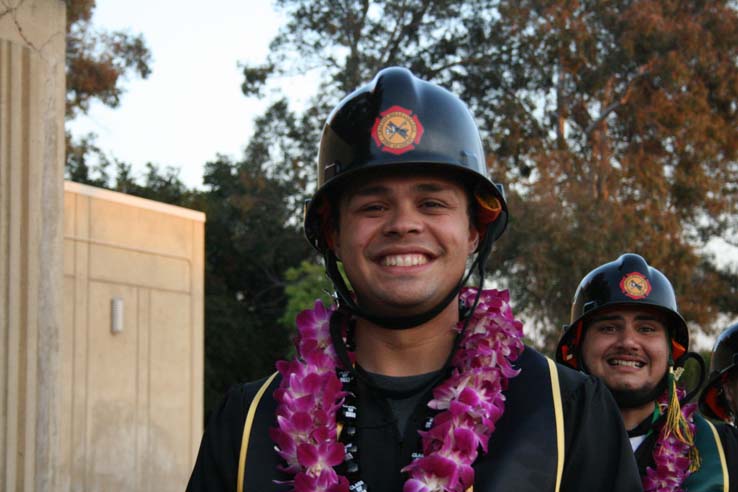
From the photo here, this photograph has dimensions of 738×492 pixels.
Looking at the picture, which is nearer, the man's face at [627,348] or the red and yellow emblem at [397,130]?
the red and yellow emblem at [397,130]

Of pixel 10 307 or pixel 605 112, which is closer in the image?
pixel 10 307

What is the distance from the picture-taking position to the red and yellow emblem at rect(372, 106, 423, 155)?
10.0 feet

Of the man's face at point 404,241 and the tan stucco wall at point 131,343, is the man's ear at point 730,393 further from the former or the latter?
the tan stucco wall at point 131,343

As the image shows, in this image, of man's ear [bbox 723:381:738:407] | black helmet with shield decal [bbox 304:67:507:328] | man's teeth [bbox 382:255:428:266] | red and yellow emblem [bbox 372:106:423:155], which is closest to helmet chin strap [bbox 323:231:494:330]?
black helmet with shield decal [bbox 304:67:507:328]

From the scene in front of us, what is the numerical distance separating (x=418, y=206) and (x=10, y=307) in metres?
4.46

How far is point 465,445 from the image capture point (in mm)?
2844

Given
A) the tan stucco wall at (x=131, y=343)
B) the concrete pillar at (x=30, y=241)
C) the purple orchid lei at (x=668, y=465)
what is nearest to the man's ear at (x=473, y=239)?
the purple orchid lei at (x=668, y=465)

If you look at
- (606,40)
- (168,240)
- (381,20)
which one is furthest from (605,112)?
(168,240)

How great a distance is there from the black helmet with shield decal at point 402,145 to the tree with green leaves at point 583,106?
22739 millimetres

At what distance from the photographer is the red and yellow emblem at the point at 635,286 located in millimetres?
5492

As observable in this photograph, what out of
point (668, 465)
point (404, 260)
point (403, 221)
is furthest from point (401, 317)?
point (668, 465)

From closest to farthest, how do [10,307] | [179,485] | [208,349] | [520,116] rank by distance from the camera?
[10,307] < [179,485] < [520,116] < [208,349]

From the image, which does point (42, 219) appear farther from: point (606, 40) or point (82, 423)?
point (606, 40)

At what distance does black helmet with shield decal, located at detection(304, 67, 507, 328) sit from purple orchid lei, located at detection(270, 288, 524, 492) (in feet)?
0.48
